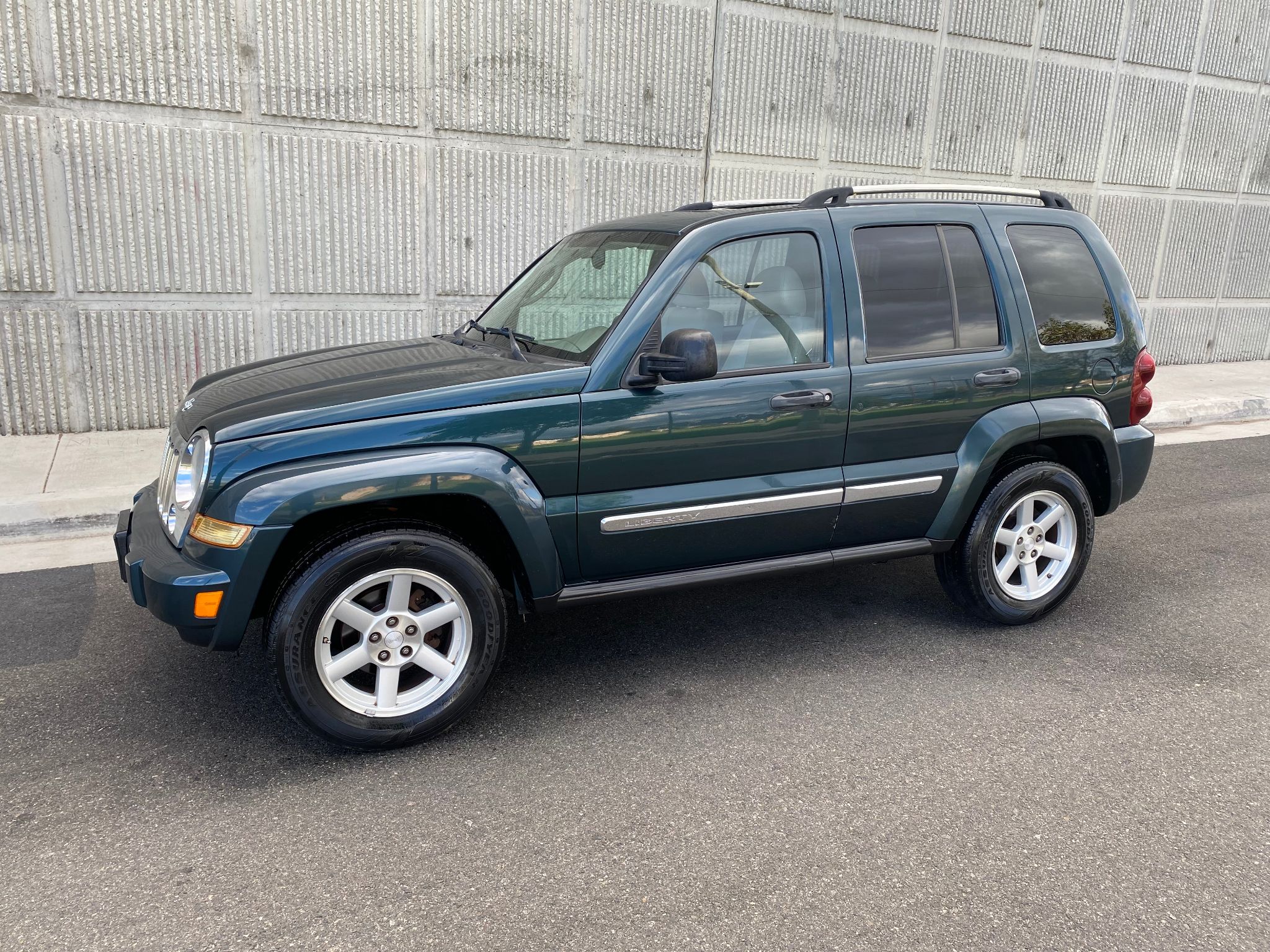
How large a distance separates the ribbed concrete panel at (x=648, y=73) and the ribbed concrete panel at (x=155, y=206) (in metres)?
3.13

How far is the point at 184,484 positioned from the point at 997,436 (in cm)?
335

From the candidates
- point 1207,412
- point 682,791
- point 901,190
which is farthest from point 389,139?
point 1207,412

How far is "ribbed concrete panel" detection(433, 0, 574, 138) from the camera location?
814cm

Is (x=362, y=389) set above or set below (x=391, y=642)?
above

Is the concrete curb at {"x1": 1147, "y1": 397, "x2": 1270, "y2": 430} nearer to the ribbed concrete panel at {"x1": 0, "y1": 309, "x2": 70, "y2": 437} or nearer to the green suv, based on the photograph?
the green suv

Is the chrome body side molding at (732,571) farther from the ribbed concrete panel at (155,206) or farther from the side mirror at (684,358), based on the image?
the ribbed concrete panel at (155,206)

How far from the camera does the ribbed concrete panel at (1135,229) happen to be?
39.5 ft

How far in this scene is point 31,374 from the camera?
24.2 ft

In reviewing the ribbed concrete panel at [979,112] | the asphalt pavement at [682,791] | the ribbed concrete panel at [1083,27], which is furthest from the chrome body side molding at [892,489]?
the ribbed concrete panel at [1083,27]

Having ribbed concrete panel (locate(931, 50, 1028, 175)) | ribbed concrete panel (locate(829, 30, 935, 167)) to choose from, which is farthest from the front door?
ribbed concrete panel (locate(931, 50, 1028, 175))

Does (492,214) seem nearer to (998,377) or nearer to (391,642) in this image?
(998,377)

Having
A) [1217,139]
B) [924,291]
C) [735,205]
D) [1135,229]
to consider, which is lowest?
[1135,229]

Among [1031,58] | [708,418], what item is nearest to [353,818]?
[708,418]

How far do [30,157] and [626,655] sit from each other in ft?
19.5
